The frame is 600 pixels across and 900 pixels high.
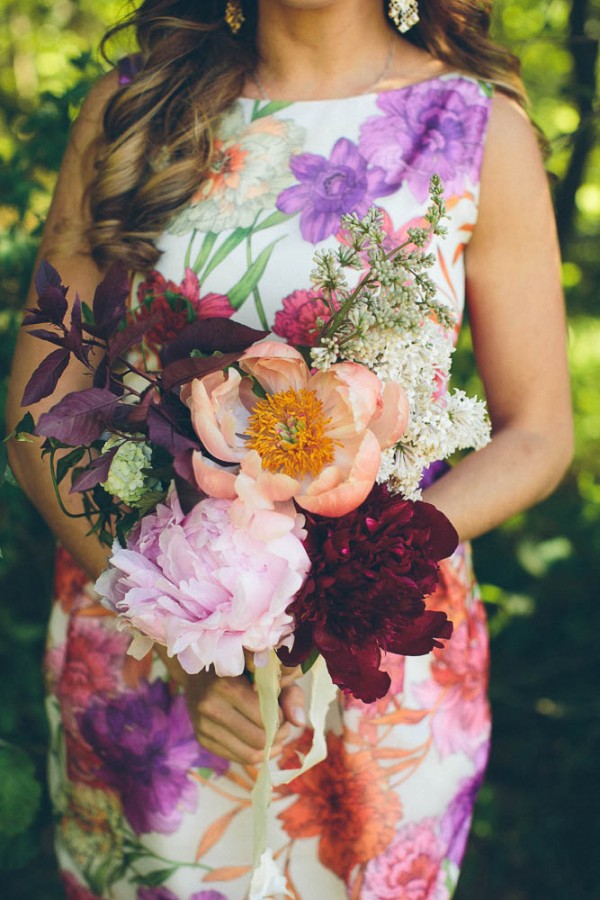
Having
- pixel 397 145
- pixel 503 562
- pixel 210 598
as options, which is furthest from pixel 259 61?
pixel 503 562

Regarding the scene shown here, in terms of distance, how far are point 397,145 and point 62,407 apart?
855 millimetres

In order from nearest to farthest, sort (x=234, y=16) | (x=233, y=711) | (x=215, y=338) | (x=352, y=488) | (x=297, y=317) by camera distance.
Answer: (x=352, y=488) → (x=215, y=338) → (x=233, y=711) → (x=297, y=317) → (x=234, y=16)

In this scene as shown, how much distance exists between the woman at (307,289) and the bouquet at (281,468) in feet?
1.53

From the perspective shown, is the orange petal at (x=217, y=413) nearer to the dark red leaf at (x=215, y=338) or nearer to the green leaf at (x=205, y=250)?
the dark red leaf at (x=215, y=338)

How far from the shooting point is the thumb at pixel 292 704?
1385 mm

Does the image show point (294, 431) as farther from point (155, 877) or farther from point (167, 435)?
point (155, 877)

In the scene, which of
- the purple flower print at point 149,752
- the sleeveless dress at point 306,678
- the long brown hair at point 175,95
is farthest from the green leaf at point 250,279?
the purple flower print at point 149,752

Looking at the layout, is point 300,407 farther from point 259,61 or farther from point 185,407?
point 259,61

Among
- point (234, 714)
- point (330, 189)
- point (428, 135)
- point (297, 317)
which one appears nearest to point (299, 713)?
point (234, 714)

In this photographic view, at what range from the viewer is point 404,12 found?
1593 mm

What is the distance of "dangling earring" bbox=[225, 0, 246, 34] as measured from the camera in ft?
5.47

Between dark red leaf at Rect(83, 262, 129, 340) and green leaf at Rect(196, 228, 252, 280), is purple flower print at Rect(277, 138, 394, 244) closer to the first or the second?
green leaf at Rect(196, 228, 252, 280)

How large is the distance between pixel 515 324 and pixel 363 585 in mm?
761

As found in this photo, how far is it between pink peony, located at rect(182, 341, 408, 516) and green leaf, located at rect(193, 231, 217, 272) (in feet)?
1.86
